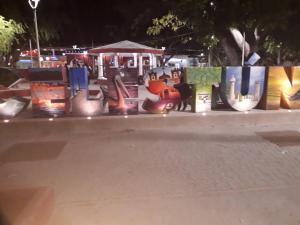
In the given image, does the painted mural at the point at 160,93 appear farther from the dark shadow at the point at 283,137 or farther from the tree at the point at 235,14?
the tree at the point at 235,14

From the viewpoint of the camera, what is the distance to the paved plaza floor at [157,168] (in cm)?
432

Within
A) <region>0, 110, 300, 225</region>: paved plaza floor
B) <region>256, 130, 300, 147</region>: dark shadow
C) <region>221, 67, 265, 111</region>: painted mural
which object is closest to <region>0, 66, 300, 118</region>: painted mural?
<region>221, 67, 265, 111</region>: painted mural

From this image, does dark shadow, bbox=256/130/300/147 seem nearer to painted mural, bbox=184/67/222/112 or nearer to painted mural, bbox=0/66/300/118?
painted mural, bbox=0/66/300/118

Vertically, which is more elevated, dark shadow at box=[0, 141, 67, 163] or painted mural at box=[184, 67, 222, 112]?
painted mural at box=[184, 67, 222, 112]

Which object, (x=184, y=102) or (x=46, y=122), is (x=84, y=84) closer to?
(x=46, y=122)

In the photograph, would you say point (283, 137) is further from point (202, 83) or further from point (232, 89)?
point (202, 83)

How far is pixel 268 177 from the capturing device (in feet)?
18.2

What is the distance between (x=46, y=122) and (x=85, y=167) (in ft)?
9.69

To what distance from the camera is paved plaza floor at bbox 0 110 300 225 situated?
4.32 m

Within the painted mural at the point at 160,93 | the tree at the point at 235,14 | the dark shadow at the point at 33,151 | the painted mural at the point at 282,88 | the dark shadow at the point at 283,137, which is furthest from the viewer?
the tree at the point at 235,14

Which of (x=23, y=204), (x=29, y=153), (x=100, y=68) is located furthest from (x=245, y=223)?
(x=100, y=68)

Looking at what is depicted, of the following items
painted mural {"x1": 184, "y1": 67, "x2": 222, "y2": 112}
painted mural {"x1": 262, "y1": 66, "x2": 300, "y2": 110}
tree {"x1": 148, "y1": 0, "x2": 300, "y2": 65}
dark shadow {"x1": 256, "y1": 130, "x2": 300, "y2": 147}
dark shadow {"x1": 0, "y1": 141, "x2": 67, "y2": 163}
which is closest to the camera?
dark shadow {"x1": 0, "y1": 141, "x2": 67, "y2": 163}

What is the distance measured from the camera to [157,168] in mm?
6055

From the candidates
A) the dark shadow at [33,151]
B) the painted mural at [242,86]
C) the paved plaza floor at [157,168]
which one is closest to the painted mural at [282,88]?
the painted mural at [242,86]
